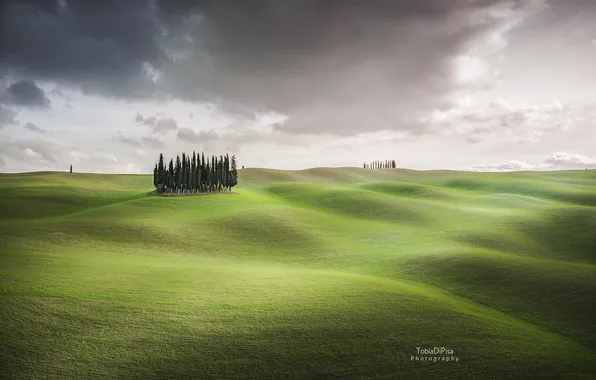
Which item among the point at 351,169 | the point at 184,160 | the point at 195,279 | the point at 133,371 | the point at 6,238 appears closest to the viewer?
the point at 133,371

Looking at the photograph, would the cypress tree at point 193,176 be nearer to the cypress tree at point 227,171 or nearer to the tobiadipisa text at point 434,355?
the cypress tree at point 227,171

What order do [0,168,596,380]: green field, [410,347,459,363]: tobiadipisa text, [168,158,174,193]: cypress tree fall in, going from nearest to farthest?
[0,168,596,380]: green field < [410,347,459,363]: tobiadipisa text < [168,158,174,193]: cypress tree

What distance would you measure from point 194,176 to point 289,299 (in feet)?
196

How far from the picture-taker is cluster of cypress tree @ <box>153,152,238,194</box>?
7469 centimetres

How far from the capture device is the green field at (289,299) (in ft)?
47.9

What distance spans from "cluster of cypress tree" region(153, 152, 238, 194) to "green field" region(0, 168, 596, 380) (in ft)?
90.5

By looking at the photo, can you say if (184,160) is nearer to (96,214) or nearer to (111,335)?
(96,214)

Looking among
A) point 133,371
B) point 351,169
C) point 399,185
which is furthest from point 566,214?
point 351,169

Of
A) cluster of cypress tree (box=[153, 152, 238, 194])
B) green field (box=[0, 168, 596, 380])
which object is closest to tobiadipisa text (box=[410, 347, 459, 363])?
green field (box=[0, 168, 596, 380])

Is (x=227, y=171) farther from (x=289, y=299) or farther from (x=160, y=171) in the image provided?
(x=289, y=299)

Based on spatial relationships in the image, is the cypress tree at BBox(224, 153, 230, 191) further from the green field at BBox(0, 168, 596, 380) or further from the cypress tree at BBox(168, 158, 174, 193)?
the green field at BBox(0, 168, 596, 380)

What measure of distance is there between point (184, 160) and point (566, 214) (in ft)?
217

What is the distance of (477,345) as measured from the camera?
54.1 ft

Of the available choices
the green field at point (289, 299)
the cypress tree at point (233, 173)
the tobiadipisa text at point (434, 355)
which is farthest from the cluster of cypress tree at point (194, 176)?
the tobiadipisa text at point (434, 355)
